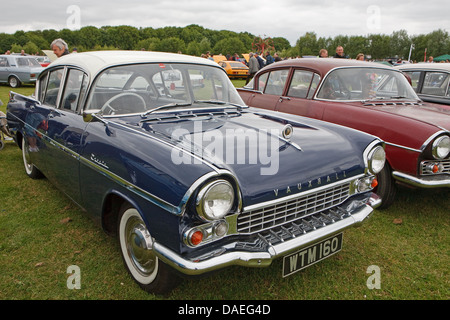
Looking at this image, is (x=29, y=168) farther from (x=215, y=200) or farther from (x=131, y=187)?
(x=215, y=200)

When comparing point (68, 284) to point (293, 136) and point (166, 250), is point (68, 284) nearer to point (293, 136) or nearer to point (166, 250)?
point (166, 250)

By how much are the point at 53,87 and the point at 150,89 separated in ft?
4.30

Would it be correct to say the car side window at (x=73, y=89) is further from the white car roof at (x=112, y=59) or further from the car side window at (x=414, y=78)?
the car side window at (x=414, y=78)

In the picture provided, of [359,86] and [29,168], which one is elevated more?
[359,86]

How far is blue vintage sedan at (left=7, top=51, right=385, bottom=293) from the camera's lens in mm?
1917

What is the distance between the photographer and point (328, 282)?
261cm

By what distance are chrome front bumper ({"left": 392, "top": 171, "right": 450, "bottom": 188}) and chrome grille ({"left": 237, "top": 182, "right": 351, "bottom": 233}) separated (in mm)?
1254

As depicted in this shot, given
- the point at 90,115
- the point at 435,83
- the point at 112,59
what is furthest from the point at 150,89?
the point at 435,83

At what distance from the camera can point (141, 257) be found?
241 centimetres

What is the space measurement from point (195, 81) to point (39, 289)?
2.11 m

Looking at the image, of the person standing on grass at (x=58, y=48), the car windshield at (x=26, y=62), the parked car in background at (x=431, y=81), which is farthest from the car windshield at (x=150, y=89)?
the car windshield at (x=26, y=62)

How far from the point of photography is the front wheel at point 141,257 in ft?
7.30

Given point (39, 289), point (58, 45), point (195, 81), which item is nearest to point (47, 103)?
point (195, 81)

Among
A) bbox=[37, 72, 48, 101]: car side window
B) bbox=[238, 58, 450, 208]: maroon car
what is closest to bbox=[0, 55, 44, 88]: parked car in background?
bbox=[37, 72, 48, 101]: car side window
